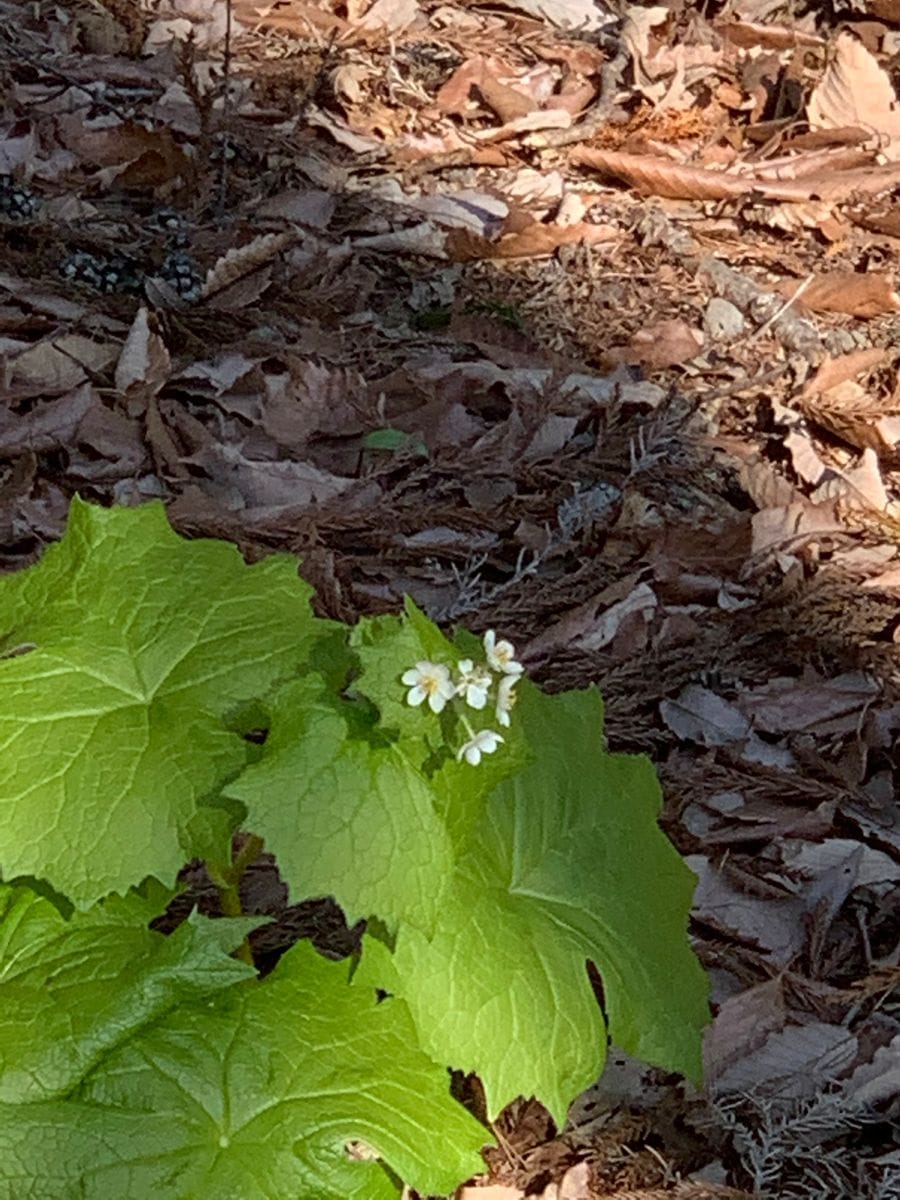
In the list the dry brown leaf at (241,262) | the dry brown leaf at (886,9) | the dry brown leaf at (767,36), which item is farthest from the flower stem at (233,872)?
the dry brown leaf at (886,9)

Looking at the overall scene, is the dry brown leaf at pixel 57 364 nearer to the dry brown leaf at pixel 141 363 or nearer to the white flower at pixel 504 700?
the dry brown leaf at pixel 141 363

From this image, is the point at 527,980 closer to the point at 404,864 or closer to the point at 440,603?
the point at 404,864

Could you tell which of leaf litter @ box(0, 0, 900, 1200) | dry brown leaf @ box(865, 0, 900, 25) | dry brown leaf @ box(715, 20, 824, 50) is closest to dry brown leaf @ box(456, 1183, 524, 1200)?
leaf litter @ box(0, 0, 900, 1200)

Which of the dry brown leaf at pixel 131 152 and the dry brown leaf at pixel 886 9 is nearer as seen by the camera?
the dry brown leaf at pixel 131 152

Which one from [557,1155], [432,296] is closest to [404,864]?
[557,1155]

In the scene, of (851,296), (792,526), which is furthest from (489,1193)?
(851,296)

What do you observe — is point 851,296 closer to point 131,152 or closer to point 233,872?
point 131,152
